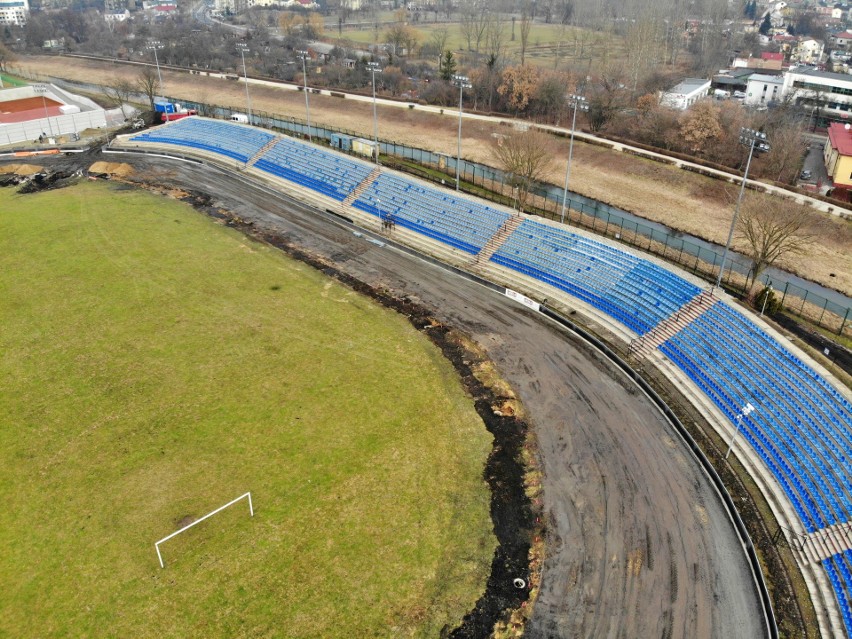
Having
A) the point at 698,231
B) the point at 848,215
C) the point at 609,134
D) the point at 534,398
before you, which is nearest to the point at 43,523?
the point at 534,398

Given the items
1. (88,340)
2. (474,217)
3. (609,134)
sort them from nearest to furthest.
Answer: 1. (88,340)
2. (474,217)
3. (609,134)

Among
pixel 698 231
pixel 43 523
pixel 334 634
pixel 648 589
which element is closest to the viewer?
pixel 334 634

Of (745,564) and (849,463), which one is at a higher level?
(849,463)

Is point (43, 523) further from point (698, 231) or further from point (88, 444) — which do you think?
point (698, 231)

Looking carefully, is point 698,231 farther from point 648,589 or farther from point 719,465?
point 648,589

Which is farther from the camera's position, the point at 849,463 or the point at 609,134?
the point at 609,134

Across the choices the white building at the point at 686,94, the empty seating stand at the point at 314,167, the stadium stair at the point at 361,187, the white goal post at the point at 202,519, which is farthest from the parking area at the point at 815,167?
the white goal post at the point at 202,519

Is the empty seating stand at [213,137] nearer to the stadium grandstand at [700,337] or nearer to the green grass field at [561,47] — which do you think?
the stadium grandstand at [700,337]

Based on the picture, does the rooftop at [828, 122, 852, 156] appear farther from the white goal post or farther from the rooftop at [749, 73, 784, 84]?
the white goal post
